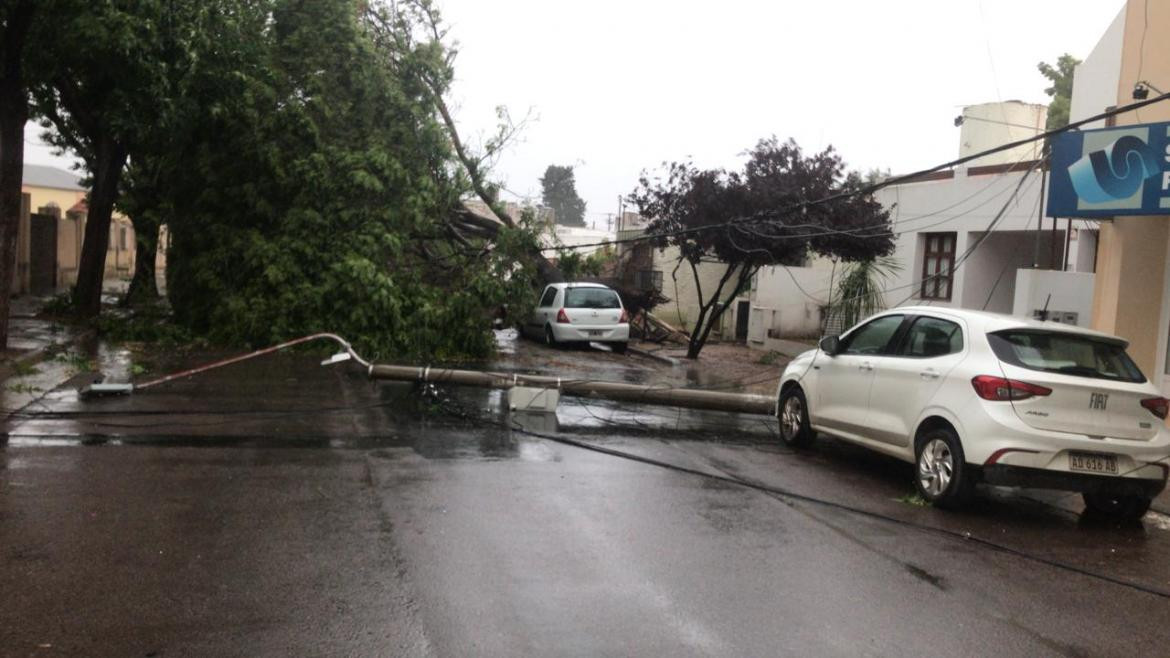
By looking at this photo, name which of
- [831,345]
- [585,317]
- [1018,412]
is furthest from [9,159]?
[1018,412]

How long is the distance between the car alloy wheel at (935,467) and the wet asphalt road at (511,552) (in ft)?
0.99

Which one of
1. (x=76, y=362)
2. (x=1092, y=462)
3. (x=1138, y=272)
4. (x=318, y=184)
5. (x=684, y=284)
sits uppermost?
(x=318, y=184)

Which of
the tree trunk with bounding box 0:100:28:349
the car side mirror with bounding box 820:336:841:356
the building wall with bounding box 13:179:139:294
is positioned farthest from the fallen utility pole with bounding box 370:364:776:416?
the building wall with bounding box 13:179:139:294

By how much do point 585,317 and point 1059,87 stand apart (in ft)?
101

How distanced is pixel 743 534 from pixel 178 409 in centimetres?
727

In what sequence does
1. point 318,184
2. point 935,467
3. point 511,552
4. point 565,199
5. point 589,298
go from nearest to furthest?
point 511,552 < point 935,467 < point 318,184 < point 589,298 < point 565,199

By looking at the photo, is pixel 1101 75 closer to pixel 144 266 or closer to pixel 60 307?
pixel 60 307

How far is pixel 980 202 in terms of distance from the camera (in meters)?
22.1

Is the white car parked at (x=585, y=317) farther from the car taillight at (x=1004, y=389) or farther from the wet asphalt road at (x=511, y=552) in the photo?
the car taillight at (x=1004, y=389)

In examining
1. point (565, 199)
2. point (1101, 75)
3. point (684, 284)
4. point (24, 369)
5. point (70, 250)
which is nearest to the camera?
point (24, 369)

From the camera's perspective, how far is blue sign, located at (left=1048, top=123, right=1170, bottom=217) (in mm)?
10453

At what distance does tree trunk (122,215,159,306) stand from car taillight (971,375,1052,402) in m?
20.8

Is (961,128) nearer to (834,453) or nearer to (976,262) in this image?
(976,262)

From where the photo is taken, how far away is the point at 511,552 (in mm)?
6102
